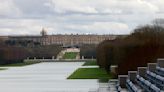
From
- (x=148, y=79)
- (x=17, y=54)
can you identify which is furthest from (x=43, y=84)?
(x=17, y=54)

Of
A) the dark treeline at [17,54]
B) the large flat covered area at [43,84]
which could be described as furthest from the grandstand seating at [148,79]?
the dark treeline at [17,54]

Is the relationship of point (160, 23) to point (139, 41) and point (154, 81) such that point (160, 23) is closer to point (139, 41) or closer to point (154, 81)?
point (139, 41)

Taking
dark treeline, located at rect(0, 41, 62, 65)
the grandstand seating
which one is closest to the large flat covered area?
the grandstand seating

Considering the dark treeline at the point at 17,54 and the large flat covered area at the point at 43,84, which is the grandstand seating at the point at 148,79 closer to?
the large flat covered area at the point at 43,84

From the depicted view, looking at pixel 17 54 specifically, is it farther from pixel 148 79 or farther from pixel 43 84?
pixel 148 79

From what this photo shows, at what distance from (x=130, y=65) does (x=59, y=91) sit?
1138 centimetres

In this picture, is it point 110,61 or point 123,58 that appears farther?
point 110,61

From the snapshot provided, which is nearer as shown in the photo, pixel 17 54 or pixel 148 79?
pixel 148 79

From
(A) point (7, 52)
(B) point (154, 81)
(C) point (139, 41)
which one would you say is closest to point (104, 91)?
(B) point (154, 81)

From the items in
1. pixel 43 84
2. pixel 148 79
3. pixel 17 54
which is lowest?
pixel 43 84

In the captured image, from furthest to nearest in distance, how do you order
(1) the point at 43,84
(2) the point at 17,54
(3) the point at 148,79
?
(2) the point at 17,54
(1) the point at 43,84
(3) the point at 148,79

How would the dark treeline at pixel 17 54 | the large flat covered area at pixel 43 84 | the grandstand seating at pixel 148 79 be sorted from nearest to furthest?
the grandstand seating at pixel 148 79 → the large flat covered area at pixel 43 84 → the dark treeline at pixel 17 54

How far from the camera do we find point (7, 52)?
97312 millimetres

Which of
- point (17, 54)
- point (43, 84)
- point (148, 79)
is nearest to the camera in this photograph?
point (148, 79)
